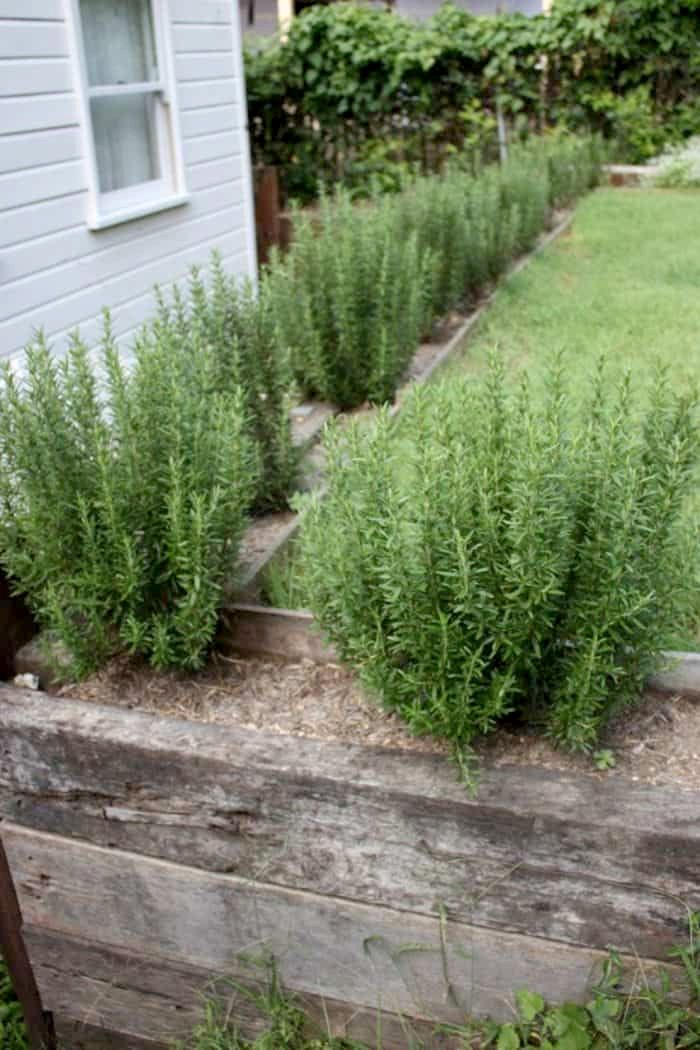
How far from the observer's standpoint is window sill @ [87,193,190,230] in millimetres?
6146

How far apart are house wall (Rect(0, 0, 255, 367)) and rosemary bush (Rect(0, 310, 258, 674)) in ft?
10.1

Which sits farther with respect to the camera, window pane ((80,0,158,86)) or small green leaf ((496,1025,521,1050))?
window pane ((80,0,158,86))

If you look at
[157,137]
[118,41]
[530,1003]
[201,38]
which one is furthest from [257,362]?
[201,38]

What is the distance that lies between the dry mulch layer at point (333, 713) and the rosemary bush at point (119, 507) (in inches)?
3.7

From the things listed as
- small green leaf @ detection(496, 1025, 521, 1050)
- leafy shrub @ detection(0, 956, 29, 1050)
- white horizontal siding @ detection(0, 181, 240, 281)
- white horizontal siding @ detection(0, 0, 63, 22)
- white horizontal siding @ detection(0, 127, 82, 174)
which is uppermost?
white horizontal siding @ detection(0, 0, 63, 22)

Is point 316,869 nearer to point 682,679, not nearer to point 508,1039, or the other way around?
point 508,1039

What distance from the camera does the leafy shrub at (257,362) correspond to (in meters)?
3.47

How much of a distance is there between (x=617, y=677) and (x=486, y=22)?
12.5m

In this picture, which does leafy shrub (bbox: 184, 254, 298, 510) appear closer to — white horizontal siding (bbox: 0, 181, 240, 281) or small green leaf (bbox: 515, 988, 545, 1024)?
small green leaf (bbox: 515, 988, 545, 1024)

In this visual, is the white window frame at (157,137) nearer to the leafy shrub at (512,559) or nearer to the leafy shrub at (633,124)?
the leafy shrub at (512,559)

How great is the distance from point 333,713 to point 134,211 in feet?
15.8

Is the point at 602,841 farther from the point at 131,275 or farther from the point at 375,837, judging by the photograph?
the point at 131,275

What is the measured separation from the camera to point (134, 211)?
6531mm

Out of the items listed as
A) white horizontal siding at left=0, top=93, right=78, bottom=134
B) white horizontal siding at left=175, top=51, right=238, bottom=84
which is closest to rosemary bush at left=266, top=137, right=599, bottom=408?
white horizontal siding at left=0, top=93, right=78, bottom=134
